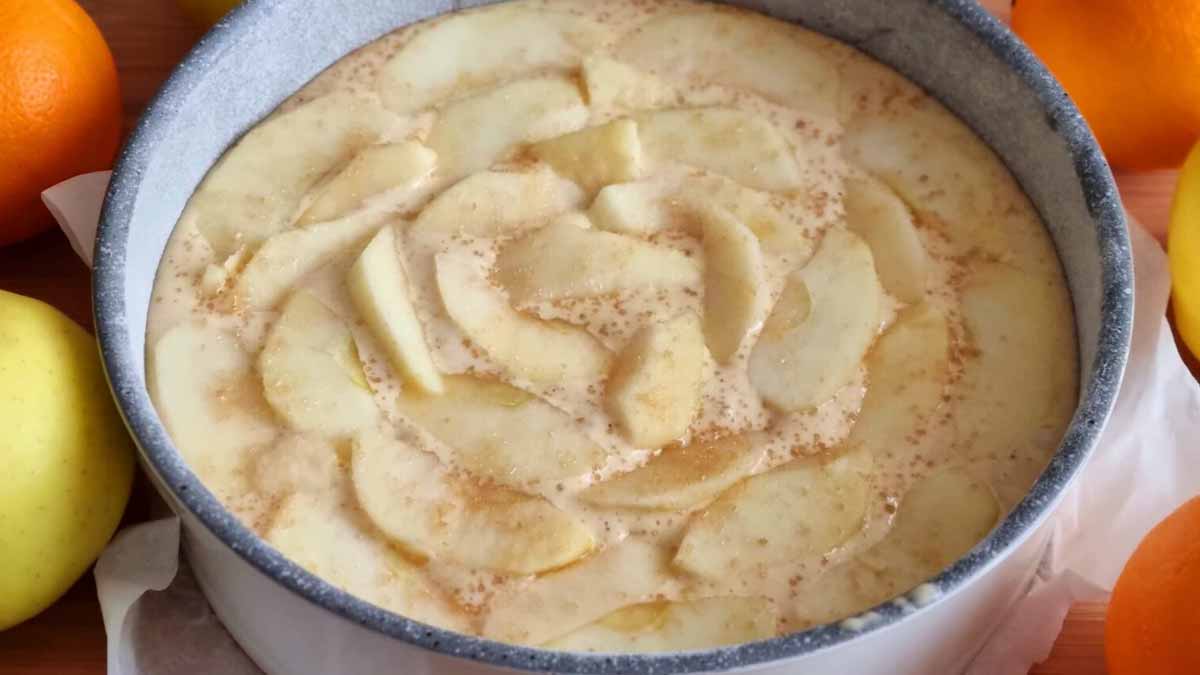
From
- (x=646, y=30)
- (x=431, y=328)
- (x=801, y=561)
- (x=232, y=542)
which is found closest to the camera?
(x=232, y=542)

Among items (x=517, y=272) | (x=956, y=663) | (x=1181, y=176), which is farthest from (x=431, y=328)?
(x=1181, y=176)

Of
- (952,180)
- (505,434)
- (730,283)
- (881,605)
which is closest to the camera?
(881,605)

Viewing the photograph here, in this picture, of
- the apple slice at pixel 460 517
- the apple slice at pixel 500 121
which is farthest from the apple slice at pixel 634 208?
the apple slice at pixel 460 517

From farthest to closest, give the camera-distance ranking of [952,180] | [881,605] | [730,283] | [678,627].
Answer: [952,180]
[730,283]
[678,627]
[881,605]

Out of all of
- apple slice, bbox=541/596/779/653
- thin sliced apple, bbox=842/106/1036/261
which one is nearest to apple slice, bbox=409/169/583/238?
thin sliced apple, bbox=842/106/1036/261

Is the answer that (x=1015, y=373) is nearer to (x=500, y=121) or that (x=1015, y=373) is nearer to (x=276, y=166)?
(x=500, y=121)

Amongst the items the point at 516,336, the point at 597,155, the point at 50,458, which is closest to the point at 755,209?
the point at 597,155

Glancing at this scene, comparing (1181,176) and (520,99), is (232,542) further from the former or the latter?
(1181,176)
